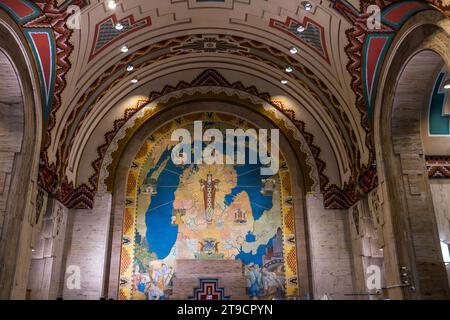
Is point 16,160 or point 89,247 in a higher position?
point 16,160

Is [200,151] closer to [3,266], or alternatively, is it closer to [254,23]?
[254,23]

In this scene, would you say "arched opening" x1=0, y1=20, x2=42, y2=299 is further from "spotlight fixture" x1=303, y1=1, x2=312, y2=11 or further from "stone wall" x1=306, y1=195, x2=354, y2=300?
"stone wall" x1=306, y1=195, x2=354, y2=300

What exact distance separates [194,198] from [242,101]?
326 cm

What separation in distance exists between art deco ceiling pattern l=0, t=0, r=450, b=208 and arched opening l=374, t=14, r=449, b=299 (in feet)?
1.94

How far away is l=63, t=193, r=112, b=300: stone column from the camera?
9.61 m

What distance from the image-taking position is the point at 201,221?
424 inches

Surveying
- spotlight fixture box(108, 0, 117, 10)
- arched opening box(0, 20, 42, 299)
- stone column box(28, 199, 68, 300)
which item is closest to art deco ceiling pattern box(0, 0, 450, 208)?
spotlight fixture box(108, 0, 117, 10)

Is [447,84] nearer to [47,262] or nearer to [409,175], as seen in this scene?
[409,175]

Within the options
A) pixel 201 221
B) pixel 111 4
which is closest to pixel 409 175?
pixel 201 221

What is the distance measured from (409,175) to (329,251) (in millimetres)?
3379

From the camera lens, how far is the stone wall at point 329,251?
9945 mm

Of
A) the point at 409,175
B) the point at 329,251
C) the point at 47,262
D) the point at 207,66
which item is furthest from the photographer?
the point at 207,66

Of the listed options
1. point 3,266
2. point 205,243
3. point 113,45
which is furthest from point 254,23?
point 3,266

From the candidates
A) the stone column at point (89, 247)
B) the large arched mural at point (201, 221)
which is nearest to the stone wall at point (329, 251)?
the large arched mural at point (201, 221)
